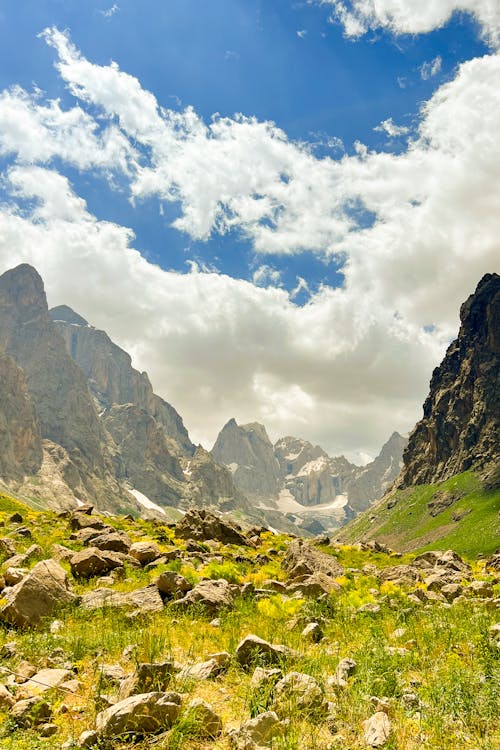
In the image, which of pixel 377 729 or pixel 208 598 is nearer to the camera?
pixel 377 729

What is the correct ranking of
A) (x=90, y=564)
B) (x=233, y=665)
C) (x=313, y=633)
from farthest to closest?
(x=90, y=564), (x=313, y=633), (x=233, y=665)

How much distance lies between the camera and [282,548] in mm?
37344

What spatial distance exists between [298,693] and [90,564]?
468 inches

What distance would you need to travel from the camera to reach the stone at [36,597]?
1093 centimetres

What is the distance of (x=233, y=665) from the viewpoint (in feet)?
29.0

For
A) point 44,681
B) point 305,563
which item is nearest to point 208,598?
point 44,681

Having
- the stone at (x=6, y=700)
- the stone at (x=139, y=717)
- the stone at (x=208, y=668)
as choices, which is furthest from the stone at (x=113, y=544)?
the stone at (x=139, y=717)

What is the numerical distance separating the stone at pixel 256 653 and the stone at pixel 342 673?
3.60 feet

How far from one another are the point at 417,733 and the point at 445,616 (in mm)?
7670

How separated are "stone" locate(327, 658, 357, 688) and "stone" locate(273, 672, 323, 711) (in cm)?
54

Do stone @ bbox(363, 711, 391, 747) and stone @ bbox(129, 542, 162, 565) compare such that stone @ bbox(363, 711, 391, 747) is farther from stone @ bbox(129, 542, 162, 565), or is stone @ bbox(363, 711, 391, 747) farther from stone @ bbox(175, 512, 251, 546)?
stone @ bbox(175, 512, 251, 546)

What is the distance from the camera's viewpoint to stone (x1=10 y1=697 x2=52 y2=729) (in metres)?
6.62

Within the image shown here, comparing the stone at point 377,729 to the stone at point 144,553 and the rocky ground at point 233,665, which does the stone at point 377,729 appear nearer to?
the rocky ground at point 233,665

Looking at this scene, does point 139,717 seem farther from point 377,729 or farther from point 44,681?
point 377,729
